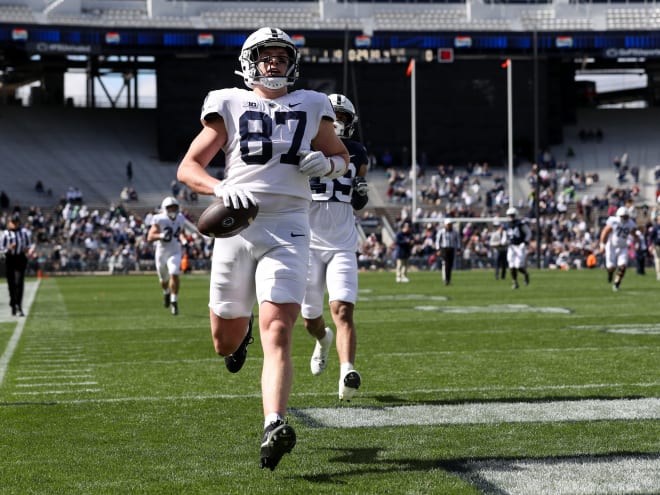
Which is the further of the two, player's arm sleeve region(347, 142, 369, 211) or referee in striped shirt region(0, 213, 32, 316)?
referee in striped shirt region(0, 213, 32, 316)

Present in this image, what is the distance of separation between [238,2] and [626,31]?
16.4m

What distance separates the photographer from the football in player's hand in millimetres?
4734

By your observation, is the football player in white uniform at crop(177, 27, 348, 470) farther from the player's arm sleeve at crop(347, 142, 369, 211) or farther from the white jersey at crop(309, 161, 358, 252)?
the player's arm sleeve at crop(347, 142, 369, 211)

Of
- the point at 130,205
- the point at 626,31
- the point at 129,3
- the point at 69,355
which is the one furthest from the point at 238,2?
the point at 69,355

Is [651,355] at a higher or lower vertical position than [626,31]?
lower

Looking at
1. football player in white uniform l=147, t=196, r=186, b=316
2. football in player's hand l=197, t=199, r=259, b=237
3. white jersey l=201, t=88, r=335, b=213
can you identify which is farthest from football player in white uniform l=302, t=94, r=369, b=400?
football player in white uniform l=147, t=196, r=186, b=316

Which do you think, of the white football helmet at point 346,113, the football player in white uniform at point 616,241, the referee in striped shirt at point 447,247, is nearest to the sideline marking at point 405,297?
the football player in white uniform at point 616,241

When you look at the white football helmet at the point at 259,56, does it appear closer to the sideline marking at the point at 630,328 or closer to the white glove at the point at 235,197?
the white glove at the point at 235,197

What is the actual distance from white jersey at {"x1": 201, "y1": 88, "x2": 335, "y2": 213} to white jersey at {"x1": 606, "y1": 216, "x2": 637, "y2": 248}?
17.1 metres

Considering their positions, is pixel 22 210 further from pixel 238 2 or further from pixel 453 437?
pixel 453 437

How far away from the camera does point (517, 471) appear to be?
4.46m

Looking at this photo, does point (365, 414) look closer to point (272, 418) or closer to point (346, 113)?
point (272, 418)

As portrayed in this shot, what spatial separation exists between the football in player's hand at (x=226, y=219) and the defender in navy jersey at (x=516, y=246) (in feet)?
57.6

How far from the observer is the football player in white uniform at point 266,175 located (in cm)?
489
